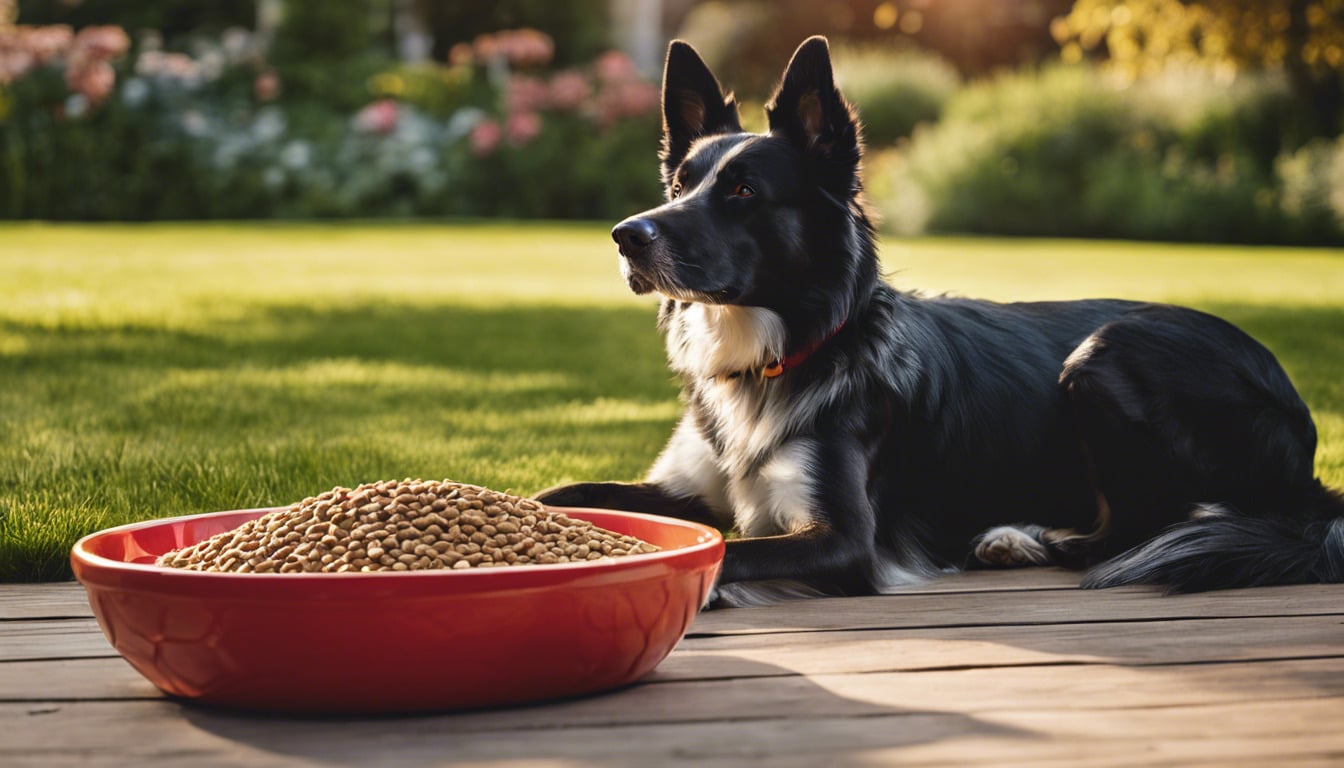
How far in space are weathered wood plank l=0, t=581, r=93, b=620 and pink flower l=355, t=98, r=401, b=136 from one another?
1656cm

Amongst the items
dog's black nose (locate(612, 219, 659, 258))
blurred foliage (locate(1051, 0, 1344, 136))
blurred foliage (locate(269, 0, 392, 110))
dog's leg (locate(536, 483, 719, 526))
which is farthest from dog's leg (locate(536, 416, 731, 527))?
blurred foliage (locate(269, 0, 392, 110))

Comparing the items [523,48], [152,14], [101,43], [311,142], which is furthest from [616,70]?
[152,14]

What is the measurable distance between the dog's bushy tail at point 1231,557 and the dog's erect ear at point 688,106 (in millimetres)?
1523

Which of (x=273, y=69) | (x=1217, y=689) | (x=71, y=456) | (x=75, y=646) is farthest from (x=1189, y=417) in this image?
(x=273, y=69)

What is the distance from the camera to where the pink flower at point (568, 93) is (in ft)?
65.5

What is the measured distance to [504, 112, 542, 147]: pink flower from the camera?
19312 millimetres

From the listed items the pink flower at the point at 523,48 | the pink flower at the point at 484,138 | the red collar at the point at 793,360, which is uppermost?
the pink flower at the point at 523,48

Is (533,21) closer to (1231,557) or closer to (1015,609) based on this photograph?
(1231,557)

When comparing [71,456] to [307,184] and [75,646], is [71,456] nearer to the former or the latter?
[75,646]

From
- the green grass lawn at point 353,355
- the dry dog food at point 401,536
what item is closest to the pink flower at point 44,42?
the green grass lawn at point 353,355

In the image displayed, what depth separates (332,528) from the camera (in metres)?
2.49

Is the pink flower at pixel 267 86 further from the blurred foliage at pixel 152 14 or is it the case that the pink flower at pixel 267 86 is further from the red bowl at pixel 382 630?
the red bowl at pixel 382 630

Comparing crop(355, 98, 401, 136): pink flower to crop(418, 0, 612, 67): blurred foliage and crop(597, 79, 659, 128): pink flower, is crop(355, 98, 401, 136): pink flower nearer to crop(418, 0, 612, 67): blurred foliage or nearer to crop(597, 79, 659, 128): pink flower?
crop(597, 79, 659, 128): pink flower

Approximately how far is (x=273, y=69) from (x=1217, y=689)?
2013 cm
